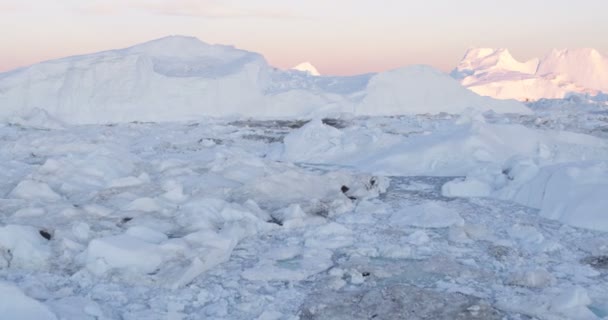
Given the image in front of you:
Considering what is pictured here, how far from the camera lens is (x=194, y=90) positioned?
2373cm

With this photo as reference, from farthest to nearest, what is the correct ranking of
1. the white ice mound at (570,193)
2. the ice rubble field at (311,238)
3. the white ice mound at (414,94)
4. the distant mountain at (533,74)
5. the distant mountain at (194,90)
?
the distant mountain at (533,74), the white ice mound at (414,94), the distant mountain at (194,90), the white ice mound at (570,193), the ice rubble field at (311,238)

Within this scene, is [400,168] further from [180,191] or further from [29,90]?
[29,90]

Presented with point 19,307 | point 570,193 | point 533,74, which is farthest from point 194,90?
point 533,74

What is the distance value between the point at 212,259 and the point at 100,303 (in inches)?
42.1

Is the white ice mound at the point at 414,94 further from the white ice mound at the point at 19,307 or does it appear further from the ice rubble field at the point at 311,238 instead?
the white ice mound at the point at 19,307

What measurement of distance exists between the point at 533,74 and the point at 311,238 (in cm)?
6218

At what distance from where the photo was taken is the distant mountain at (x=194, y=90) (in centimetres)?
2230

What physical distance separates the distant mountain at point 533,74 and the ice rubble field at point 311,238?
47936mm

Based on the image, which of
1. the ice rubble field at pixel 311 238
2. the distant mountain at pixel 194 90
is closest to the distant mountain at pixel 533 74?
the distant mountain at pixel 194 90

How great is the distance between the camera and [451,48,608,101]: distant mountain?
55938 mm

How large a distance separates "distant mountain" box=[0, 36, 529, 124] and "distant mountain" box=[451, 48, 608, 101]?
29679 mm

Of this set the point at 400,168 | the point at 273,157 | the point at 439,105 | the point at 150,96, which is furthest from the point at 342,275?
the point at 439,105

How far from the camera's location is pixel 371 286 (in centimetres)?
423

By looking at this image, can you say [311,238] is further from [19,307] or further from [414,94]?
[414,94]
